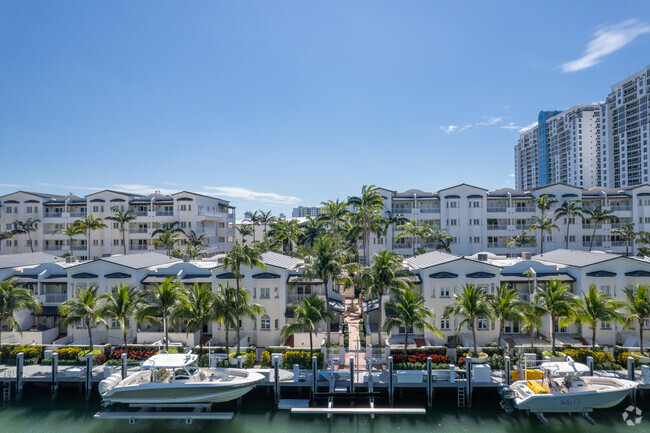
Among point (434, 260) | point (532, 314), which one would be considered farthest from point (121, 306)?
point (532, 314)

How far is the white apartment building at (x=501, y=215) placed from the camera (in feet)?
217

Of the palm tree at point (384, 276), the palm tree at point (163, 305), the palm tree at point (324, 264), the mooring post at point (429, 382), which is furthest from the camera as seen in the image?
the palm tree at point (324, 264)

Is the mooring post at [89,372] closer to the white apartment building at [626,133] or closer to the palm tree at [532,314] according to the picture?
the palm tree at [532,314]

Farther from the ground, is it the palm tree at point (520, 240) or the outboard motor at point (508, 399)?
the palm tree at point (520, 240)

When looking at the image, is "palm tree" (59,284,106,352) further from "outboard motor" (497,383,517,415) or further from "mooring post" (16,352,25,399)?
"outboard motor" (497,383,517,415)

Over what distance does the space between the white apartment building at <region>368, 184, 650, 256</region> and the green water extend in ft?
133

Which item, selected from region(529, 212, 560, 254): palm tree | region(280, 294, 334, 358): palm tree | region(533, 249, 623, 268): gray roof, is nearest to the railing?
region(280, 294, 334, 358): palm tree

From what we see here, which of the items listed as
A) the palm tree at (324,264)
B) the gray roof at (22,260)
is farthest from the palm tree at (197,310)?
the gray roof at (22,260)

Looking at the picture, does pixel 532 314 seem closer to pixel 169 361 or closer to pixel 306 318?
pixel 306 318

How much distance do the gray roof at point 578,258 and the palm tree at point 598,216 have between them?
76.4 ft

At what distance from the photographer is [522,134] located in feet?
564

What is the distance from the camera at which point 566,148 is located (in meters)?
136

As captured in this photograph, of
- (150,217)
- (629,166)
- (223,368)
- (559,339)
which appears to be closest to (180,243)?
(150,217)

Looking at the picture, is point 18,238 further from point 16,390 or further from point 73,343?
point 16,390
